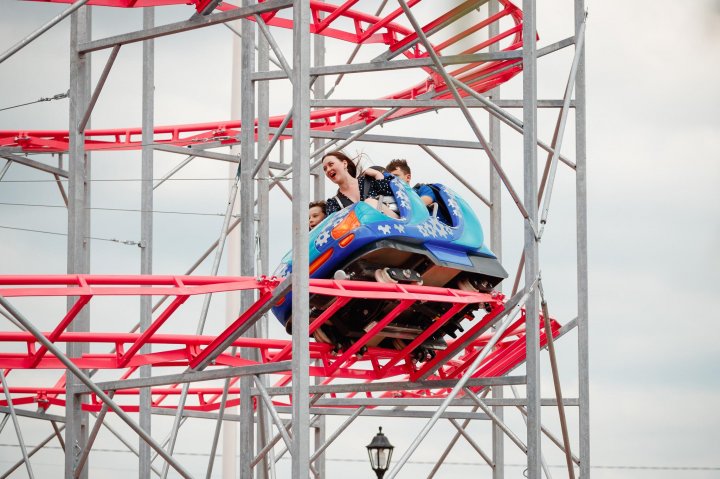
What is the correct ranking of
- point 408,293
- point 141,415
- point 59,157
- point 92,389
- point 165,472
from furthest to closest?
point 59,157
point 141,415
point 165,472
point 408,293
point 92,389

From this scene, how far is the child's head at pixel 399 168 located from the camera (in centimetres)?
1363

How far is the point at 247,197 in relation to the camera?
12.3 metres

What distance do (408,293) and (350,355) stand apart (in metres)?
1.26

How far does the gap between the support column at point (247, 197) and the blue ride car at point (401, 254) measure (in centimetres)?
34

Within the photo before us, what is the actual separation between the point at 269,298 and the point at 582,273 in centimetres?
408

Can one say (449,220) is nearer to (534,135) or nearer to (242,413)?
(534,135)

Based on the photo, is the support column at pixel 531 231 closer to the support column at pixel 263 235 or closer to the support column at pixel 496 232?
the support column at pixel 263 235

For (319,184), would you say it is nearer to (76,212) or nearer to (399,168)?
(399,168)

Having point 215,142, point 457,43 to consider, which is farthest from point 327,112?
point 457,43

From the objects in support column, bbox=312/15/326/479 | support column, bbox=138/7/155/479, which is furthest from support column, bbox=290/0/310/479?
support column, bbox=312/15/326/479

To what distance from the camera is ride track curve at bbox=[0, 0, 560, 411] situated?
1062 cm

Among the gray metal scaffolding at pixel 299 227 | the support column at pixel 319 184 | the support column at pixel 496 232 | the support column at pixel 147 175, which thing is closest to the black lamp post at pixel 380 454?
the gray metal scaffolding at pixel 299 227

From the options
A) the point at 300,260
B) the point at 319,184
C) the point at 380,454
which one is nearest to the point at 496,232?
the point at 319,184

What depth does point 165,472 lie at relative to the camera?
14.6 meters
